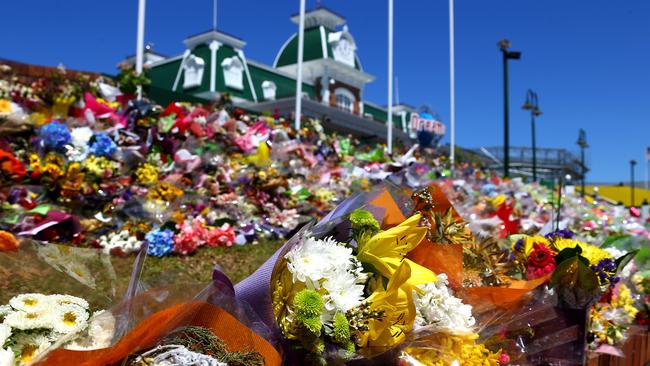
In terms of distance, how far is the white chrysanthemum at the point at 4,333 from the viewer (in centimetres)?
125

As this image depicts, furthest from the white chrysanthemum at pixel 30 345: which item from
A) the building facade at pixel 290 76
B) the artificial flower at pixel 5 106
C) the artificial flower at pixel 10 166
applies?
the building facade at pixel 290 76

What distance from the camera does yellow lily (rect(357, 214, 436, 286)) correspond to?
1518 millimetres

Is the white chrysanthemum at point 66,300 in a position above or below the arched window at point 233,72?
below

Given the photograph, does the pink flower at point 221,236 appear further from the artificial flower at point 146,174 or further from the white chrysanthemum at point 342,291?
the white chrysanthemum at point 342,291

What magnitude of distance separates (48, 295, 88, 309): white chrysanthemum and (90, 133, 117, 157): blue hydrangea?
516cm

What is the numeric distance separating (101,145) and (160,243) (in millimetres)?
1592

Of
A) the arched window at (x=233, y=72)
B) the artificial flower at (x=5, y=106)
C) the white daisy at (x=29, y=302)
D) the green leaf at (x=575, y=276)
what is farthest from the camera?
the arched window at (x=233, y=72)

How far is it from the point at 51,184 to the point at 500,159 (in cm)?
4596

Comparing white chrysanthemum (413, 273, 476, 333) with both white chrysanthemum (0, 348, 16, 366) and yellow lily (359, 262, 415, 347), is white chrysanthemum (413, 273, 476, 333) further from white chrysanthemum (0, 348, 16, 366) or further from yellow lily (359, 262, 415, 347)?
white chrysanthemum (0, 348, 16, 366)

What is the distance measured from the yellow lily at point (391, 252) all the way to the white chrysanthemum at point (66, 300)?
678mm

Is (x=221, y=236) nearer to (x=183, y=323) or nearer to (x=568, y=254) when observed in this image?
(x=568, y=254)

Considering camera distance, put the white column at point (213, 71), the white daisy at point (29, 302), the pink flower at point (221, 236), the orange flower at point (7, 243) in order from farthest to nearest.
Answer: the white column at point (213, 71) → the pink flower at point (221, 236) → the orange flower at point (7, 243) → the white daisy at point (29, 302)

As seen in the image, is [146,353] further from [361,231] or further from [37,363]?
[361,231]

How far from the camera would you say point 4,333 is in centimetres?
126
